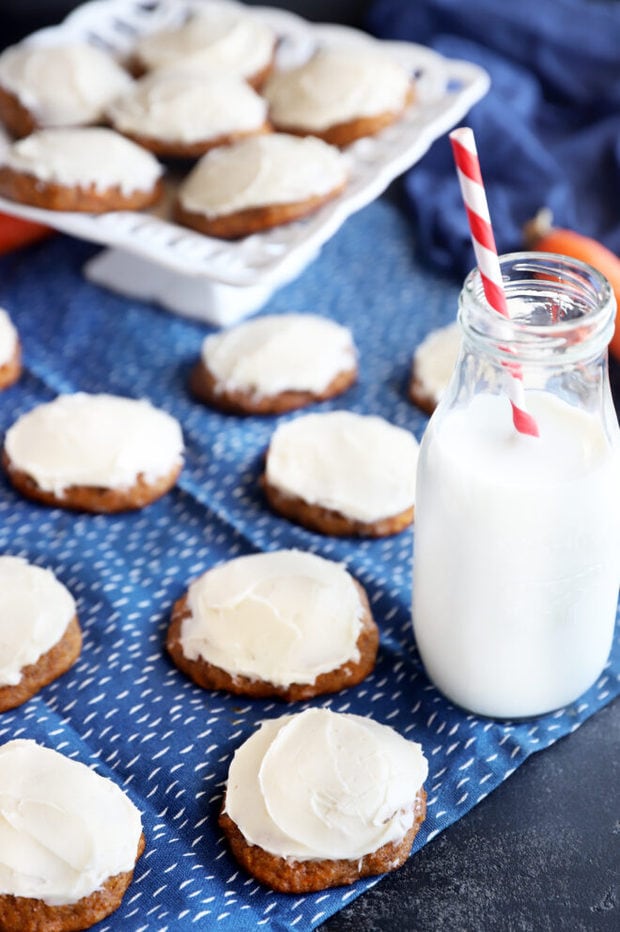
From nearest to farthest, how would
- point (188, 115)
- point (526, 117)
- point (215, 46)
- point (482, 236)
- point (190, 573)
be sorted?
point (482, 236)
point (190, 573)
point (188, 115)
point (215, 46)
point (526, 117)

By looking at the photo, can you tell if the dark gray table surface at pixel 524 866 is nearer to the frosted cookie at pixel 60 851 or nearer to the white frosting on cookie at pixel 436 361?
the frosted cookie at pixel 60 851

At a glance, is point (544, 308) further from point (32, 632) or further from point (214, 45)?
point (214, 45)

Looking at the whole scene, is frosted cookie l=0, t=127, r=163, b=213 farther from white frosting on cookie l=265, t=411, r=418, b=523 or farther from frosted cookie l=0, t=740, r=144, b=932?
frosted cookie l=0, t=740, r=144, b=932

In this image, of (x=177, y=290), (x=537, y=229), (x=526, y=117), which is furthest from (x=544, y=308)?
(x=526, y=117)

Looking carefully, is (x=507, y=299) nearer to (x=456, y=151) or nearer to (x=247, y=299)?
(x=456, y=151)

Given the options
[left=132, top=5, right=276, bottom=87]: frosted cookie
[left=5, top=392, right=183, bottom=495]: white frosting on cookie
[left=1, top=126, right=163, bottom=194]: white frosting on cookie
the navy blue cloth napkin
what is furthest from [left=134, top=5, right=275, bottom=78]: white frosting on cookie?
[left=5, top=392, right=183, bottom=495]: white frosting on cookie


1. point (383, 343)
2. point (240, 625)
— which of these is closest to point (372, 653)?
point (240, 625)
